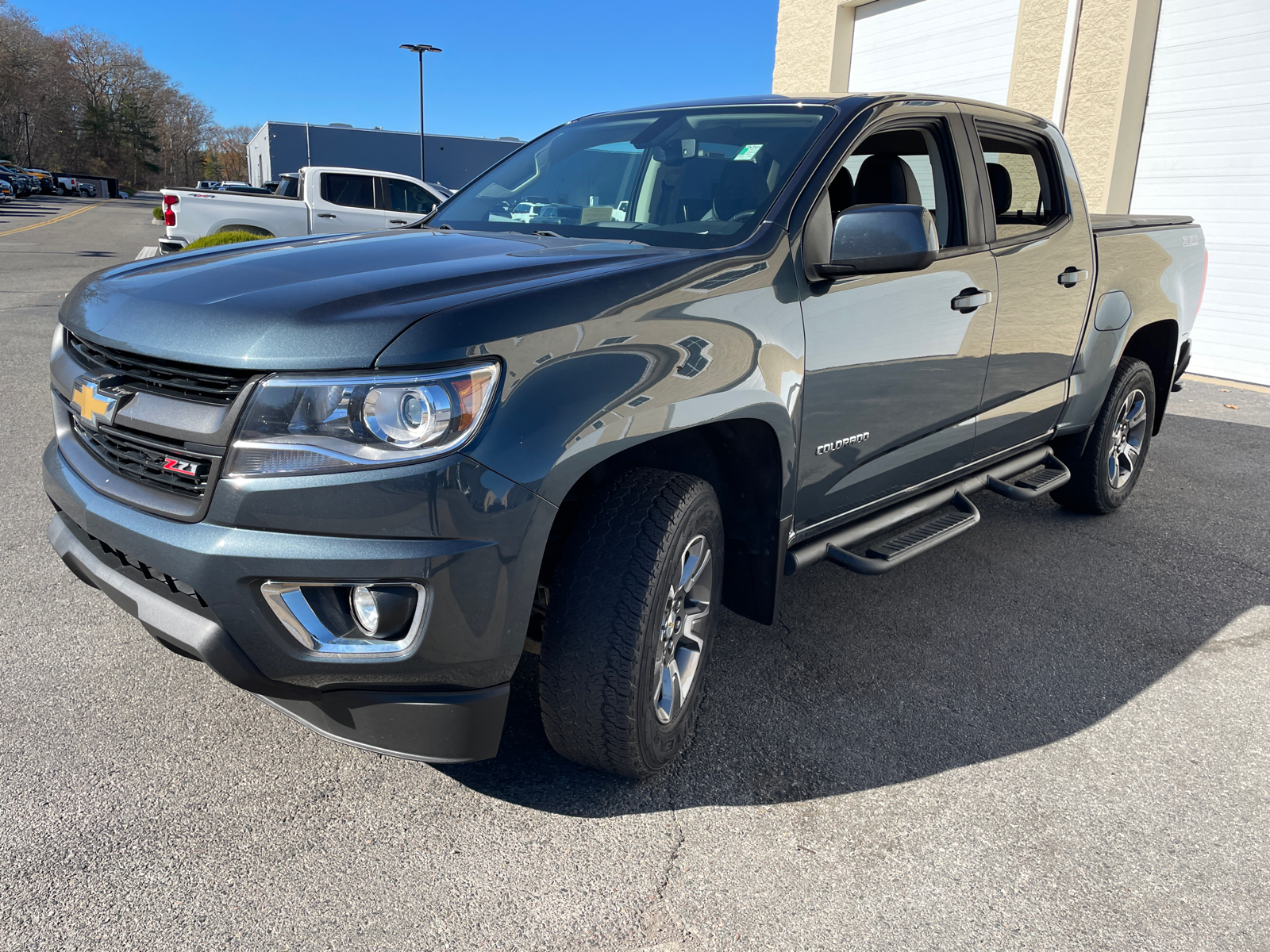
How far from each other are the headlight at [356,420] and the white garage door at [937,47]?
36.0 ft

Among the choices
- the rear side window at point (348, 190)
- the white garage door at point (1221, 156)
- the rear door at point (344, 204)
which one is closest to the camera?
the white garage door at point (1221, 156)

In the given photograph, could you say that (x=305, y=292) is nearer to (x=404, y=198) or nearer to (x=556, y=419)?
(x=556, y=419)

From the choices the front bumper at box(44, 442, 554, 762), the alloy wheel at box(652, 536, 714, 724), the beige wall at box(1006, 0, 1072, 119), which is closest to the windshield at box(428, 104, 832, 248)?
the alloy wheel at box(652, 536, 714, 724)

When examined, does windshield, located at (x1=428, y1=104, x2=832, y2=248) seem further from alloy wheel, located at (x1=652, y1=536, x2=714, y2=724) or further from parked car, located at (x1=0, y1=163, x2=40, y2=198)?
parked car, located at (x1=0, y1=163, x2=40, y2=198)

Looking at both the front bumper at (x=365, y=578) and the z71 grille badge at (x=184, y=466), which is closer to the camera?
the front bumper at (x=365, y=578)

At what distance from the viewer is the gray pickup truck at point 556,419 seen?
6.10 ft

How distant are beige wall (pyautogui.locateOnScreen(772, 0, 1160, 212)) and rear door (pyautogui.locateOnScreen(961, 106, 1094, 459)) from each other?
241 inches

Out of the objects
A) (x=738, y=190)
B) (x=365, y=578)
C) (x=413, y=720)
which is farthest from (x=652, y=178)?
(x=413, y=720)

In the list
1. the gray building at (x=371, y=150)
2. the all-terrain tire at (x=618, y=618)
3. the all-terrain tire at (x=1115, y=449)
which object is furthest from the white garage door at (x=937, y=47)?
the gray building at (x=371, y=150)

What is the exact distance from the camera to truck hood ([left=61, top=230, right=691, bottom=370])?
1.88 m

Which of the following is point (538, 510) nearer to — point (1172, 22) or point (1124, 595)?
point (1124, 595)

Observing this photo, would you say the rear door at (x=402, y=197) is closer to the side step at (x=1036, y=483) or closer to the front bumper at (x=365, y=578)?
the side step at (x=1036, y=483)

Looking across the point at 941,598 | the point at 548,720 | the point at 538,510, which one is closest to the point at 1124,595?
the point at 941,598

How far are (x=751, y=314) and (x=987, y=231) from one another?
149 centimetres
